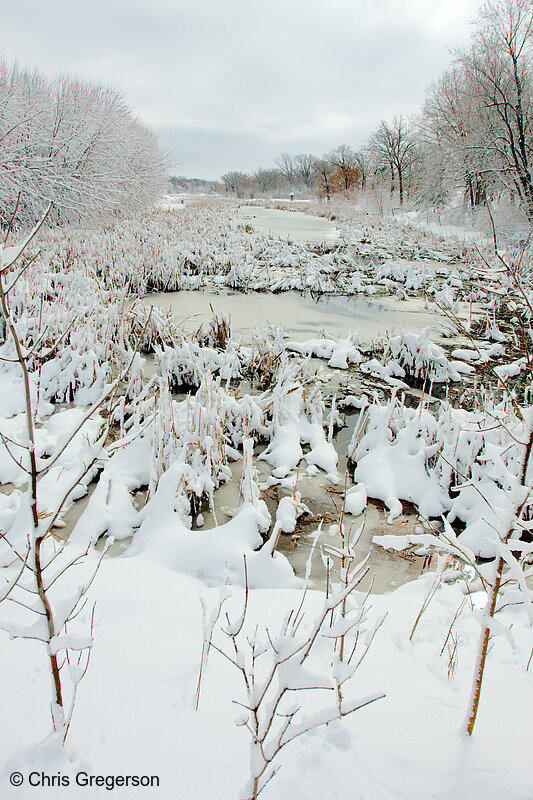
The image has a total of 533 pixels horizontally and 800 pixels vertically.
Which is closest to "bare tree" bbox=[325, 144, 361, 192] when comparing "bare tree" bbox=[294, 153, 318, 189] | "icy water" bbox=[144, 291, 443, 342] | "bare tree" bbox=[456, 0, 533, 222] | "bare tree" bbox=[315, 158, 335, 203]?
"bare tree" bbox=[315, 158, 335, 203]

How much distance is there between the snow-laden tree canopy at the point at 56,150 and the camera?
13.0 m

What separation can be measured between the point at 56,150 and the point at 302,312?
12.2 metres

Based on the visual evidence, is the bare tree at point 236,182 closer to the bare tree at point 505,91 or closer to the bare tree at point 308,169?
the bare tree at point 308,169

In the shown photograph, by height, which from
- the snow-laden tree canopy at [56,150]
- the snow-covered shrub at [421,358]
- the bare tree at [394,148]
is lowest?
the snow-covered shrub at [421,358]

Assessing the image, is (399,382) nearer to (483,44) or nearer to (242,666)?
(242,666)

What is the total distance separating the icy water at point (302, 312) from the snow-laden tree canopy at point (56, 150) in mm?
7740

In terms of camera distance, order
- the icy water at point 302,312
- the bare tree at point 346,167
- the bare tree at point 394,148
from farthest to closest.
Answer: the bare tree at point 346,167
the bare tree at point 394,148
the icy water at point 302,312

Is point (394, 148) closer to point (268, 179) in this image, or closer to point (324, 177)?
point (324, 177)

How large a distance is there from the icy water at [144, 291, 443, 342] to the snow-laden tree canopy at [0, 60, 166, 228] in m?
7.74

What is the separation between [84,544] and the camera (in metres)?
2.64

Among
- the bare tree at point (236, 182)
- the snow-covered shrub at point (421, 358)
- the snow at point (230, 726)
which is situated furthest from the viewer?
the bare tree at point (236, 182)

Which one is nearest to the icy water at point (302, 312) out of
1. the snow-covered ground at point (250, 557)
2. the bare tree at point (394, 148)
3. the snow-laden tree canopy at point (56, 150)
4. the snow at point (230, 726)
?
the snow-covered ground at point (250, 557)

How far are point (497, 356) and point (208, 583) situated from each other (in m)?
5.85

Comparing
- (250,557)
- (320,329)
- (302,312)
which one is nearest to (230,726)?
(250,557)
